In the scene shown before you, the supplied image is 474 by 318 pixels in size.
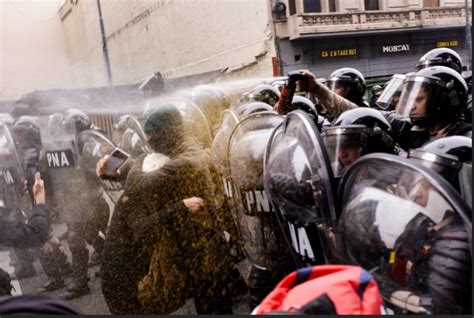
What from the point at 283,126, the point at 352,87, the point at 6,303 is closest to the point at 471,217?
the point at 283,126

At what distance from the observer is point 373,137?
1.75 m

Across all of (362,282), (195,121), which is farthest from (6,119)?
(362,282)

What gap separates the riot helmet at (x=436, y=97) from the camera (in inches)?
76.7

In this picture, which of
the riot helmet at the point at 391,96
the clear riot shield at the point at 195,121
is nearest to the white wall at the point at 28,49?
the clear riot shield at the point at 195,121

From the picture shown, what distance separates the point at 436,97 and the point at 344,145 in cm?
54

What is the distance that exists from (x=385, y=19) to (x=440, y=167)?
368cm

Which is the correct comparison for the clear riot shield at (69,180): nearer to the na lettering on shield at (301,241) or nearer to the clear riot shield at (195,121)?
the clear riot shield at (195,121)

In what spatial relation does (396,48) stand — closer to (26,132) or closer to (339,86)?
(339,86)

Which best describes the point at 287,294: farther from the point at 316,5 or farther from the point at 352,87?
the point at 316,5

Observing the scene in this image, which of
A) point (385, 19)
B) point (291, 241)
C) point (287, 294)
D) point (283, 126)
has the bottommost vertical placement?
point (291, 241)

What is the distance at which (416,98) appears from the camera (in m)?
2.02

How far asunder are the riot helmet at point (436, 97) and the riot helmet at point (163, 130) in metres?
1.02

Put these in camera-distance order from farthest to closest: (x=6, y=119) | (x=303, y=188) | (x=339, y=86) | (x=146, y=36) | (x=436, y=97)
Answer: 1. (x=146, y=36)
2. (x=6, y=119)
3. (x=339, y=86)
4. (x=436, y=97)
5. (x=303, y=188)

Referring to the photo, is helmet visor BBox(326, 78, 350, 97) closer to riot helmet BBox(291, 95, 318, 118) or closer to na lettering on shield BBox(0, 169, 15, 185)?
riot helmet BBox(291, 95, 318, 118)
